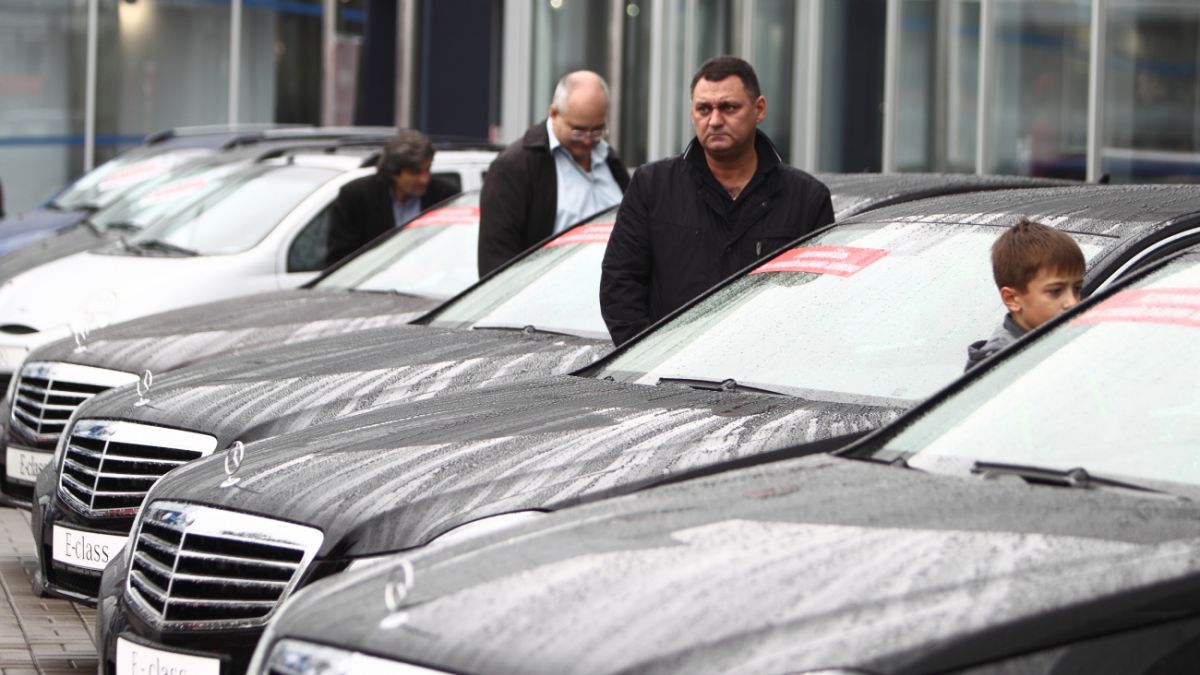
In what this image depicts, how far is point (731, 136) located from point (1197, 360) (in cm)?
289

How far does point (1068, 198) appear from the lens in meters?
5.66

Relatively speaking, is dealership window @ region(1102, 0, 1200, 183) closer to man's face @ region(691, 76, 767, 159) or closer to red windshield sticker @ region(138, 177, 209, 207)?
red windshield sticker @ region(138, 177, 209, 207)

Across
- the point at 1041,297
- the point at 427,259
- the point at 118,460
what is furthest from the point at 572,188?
the point at 1041,297

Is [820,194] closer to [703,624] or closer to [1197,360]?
[1197,360]

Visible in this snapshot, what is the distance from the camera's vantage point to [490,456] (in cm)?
458

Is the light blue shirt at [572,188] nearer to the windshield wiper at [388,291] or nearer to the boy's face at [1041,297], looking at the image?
the windshield wiper at [388,291]

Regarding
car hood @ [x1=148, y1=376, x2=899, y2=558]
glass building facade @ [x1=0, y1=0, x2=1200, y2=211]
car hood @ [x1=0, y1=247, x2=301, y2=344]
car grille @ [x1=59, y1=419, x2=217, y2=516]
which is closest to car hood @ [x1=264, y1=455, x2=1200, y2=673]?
car hood @ [x1=148, y1=376, x2=899, y2=558]

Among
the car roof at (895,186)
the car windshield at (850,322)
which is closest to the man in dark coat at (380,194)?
the car roof at (895,186)

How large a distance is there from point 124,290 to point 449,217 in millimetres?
2011

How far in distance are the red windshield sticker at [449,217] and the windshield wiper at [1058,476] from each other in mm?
5999

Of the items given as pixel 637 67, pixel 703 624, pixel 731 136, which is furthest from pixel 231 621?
pixel 637 67

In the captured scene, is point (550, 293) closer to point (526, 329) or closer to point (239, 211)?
point (526, 329)

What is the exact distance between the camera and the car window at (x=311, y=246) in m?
10.8

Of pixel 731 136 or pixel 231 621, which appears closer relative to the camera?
pixel 231 621
